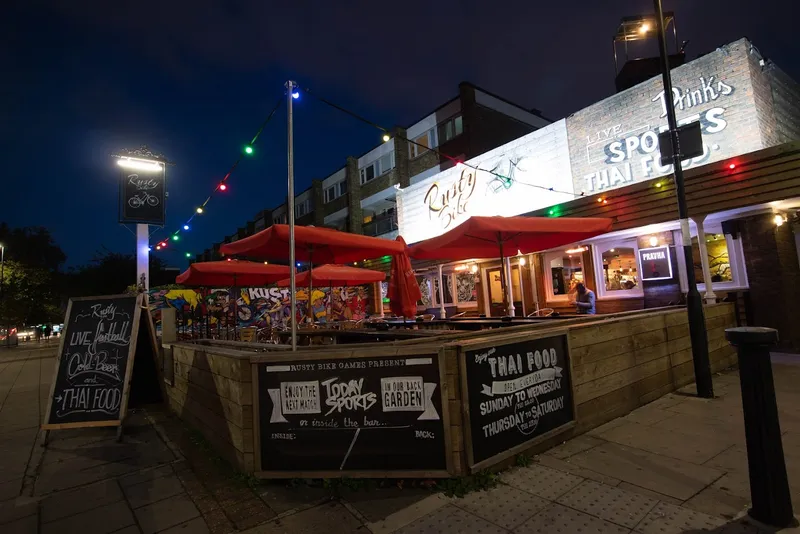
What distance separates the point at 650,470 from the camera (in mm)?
3348

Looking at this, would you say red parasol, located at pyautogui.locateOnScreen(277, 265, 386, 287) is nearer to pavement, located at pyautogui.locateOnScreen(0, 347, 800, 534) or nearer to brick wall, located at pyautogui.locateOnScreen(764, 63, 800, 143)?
pavement, located at pyautogui.locateOnScreen(0, 347, 800, 534)

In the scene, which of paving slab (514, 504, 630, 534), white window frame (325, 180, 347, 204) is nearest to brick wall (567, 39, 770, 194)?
paving slab (514, 504, 630, 534)

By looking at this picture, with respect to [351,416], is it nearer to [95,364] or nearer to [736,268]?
[95,364]

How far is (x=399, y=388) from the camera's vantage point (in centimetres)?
330

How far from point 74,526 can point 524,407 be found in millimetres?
3695

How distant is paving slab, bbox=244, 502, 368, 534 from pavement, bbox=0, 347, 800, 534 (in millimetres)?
12

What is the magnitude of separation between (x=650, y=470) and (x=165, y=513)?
393 cm

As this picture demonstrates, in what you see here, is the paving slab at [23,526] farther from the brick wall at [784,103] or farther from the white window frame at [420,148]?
the white window frame at [420,148]

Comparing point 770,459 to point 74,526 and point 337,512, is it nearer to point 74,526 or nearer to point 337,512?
point 337,512

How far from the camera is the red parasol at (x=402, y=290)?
6.53 metres

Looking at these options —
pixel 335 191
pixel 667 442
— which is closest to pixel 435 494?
pixel 667 442

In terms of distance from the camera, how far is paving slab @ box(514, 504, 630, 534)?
2.56 m

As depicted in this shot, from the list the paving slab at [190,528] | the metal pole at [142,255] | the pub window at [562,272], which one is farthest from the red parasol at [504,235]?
the metal pole at [142,255]

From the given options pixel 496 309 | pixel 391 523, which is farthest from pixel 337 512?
pixel 496 309
